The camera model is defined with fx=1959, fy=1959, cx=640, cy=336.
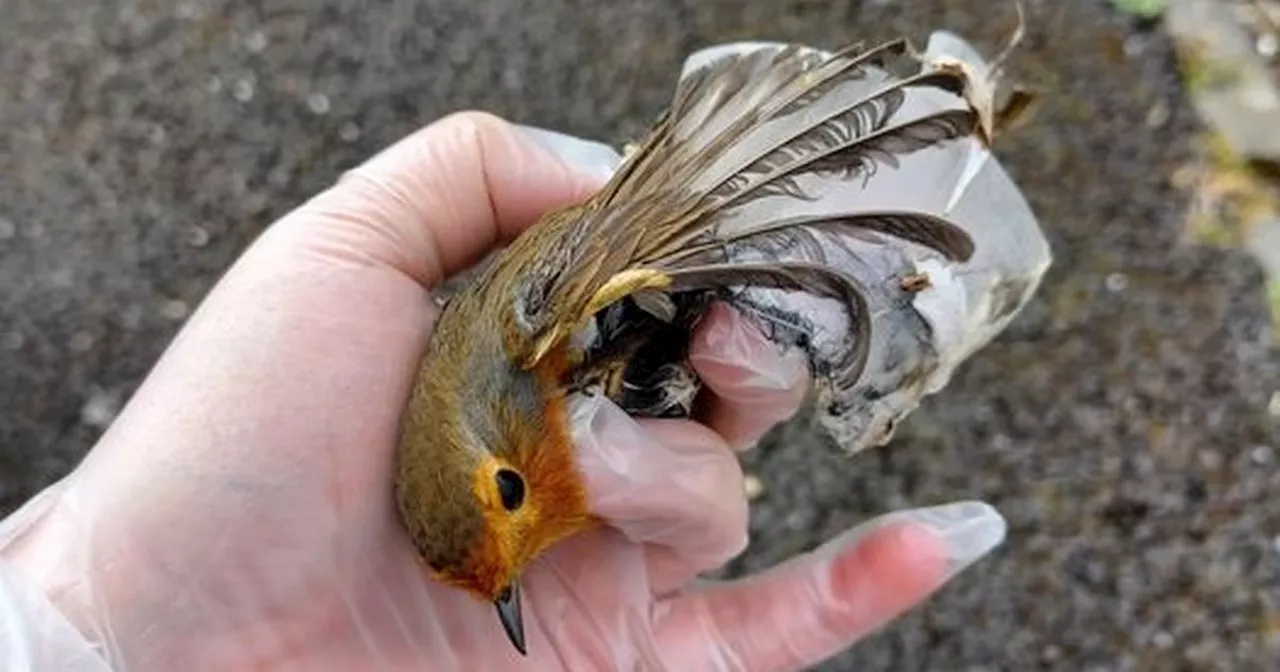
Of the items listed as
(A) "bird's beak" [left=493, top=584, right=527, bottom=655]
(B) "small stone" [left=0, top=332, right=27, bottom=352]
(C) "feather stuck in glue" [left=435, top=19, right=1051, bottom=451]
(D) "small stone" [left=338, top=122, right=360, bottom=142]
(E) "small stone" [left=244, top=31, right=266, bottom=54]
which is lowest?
(B) "small stone" [left=0, top=332, right=27, bottom=352]

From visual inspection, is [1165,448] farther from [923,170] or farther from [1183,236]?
[923,170]

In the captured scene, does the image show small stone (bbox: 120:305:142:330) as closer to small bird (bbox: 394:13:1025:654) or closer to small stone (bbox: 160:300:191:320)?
small stone (bbox: 160:300:191:320)

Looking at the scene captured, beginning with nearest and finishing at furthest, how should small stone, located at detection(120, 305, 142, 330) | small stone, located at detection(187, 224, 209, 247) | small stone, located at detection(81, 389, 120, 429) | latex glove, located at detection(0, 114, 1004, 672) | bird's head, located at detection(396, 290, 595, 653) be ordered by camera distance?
1. bird's head, located at detection(396, 290, 595, 653)
2. latex glove, located at detection(0, 114, 1004, 672)
3. small stone, located at detection(81, 389, 120, 429)
4. small stone, located at detection(120, 305, 142, 330)
5. small stone, located at detection(187, 224, 209, 247)

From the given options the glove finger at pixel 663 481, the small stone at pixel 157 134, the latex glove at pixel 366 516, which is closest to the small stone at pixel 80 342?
the small stone at pixel 157 134

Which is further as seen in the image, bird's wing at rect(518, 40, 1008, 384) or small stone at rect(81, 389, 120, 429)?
small stone at rect(81, 389, 120, 429)

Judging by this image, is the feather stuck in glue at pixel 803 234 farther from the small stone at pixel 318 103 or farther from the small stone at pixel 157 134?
the small stone at pixel 157 134

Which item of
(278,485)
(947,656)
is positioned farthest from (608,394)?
(947,656)

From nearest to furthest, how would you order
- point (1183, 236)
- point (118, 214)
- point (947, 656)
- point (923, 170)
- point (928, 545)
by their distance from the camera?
point (923, 170), point (928, 545), point (947, 656), point (1183, 236), point (118, 214)

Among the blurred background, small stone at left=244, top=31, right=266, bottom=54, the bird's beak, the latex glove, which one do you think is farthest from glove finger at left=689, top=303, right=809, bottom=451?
small stone at left=244, top=31, right=266, bottom=54

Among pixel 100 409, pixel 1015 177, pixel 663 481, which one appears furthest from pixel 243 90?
pixel 663 481
